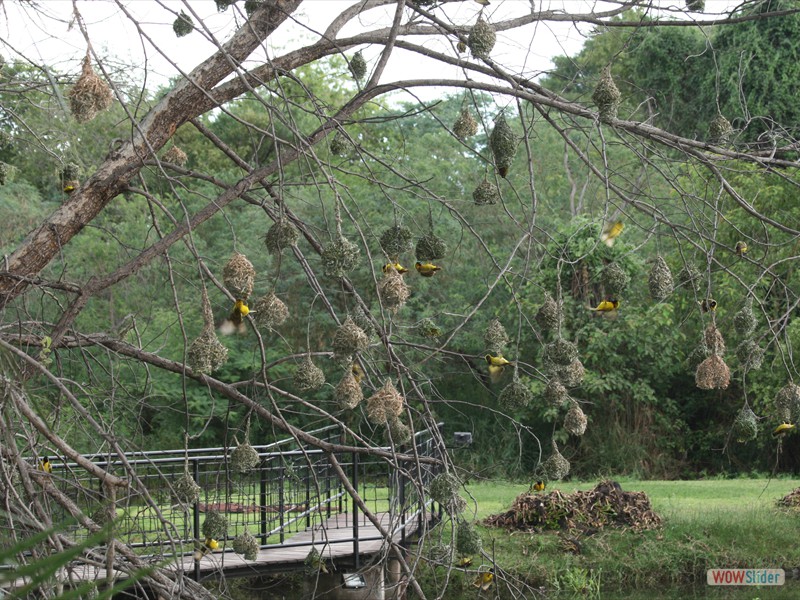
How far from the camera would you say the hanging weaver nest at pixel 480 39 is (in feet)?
8.48

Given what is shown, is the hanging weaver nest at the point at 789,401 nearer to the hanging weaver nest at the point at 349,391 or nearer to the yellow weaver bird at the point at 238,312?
the hanging weaver nest at the point at 349,391

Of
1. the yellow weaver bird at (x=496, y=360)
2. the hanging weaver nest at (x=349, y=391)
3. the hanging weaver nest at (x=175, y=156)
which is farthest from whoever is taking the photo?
the hanging weaver nest at (x=175, y=156)

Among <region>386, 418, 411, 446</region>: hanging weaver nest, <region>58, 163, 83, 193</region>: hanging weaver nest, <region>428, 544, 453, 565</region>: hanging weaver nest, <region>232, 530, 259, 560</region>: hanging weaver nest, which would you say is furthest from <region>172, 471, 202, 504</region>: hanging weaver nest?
<region>58, 163, 83, 193</region>: hanging weaver nest

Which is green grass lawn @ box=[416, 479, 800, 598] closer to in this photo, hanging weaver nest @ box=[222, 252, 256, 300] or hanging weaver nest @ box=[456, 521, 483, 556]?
hanging weaver nest @ box=[456, 521, 483, 556]

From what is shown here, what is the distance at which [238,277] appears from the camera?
7.35 feet

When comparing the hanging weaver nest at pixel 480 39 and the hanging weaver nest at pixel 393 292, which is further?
the hanging weaver nest at pixel 480 39

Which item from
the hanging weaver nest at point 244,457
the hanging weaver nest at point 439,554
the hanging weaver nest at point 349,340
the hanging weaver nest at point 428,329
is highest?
the hanging weaver nest at point 428,329

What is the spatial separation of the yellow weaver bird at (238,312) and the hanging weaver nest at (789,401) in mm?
1607

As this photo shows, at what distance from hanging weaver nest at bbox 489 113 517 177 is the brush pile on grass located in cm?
590

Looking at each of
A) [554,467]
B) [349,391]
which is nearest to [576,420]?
[554,467]

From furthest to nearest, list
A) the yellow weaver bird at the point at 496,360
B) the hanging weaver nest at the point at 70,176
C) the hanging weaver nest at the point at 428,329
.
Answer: the hanging weaver nest at the point at 70,176, the yellow weaver bird at the point at 496,360, the hanging weaver nest at the point at 428,329

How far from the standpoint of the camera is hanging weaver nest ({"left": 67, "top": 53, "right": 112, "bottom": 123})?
2.58 m

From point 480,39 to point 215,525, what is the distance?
1.62 m

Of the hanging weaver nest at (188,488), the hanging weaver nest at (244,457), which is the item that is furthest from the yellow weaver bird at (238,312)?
the hanging weaver nest at (188,488)
